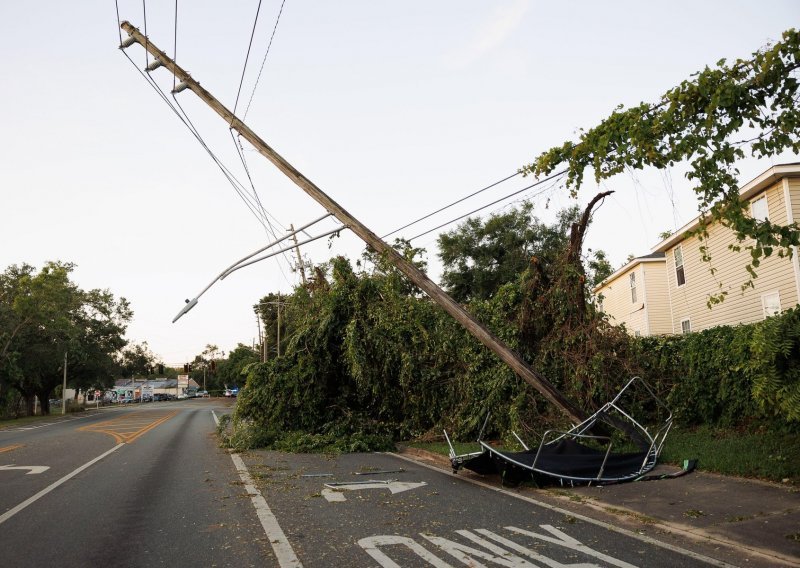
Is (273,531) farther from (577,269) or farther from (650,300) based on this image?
(650,300)

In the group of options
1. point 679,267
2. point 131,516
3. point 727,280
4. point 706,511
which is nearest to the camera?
point 706,511

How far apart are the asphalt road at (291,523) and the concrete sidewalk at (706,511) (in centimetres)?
43

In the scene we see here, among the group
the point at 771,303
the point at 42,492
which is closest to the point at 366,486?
the point at 42,492

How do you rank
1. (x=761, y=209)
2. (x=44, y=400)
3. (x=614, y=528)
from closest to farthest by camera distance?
(x=614, y=528), (x=761, y=209), (x=44, y=400)

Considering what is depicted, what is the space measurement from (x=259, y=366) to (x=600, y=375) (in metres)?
9.20

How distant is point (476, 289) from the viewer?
38.2 metres

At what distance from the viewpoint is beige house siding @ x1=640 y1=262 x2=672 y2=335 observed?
27.8 metres

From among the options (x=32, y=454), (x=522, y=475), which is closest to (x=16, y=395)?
(x=32, y=454)

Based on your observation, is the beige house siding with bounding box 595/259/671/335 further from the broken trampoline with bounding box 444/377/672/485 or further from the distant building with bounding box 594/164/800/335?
the broken trampoline with bounding box 444/377/672/485

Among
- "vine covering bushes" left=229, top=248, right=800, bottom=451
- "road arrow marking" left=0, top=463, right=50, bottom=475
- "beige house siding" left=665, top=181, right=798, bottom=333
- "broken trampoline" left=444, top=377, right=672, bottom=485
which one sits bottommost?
"road arrow marking" left=0, top=463, right=50, bottom=475

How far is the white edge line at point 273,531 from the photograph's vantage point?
5.36m

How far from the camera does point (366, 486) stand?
934cm

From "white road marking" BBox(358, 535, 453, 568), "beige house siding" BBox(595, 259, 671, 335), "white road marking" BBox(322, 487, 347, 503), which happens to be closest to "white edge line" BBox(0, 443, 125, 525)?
"white road marking" BBox(322, 487, 347, 503)

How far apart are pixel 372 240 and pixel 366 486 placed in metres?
5.04
